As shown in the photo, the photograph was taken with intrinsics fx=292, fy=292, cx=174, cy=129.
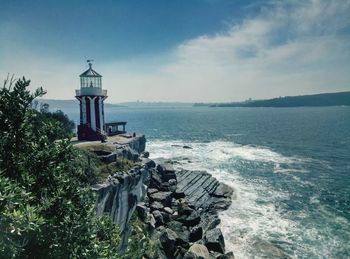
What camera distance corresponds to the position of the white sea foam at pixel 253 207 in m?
28.4

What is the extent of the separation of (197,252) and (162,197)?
35.8ft

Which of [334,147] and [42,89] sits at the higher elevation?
[42,89]

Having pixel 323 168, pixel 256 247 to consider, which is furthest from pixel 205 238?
pixel 323 168

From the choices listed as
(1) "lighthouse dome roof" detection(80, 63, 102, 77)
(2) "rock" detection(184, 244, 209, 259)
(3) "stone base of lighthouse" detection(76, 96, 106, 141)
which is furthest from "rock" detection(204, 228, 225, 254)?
(1) "lighthouse dome roof" detection(80, 63, 102, 77)

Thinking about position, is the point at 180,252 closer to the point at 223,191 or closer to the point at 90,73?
the point at 223,191

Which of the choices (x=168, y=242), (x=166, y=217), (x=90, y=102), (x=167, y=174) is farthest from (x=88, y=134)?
(x=168, y=242)

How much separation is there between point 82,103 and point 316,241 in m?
30.7

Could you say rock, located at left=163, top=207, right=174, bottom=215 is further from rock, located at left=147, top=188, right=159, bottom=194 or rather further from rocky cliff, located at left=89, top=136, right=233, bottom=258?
rock, located at left=147, top=188, right=159, bottom=194

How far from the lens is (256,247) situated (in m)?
27.8

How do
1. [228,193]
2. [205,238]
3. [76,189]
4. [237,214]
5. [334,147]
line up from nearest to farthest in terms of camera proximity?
[76,189]
[205,238]
[237,214]
[228,193]
[334,147]

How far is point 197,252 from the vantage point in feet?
78.3

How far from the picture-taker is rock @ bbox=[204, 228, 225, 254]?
85.6 feet

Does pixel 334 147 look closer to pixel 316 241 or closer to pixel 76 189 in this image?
pixel 316 241

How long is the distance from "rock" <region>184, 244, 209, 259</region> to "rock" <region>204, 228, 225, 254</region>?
138cm
